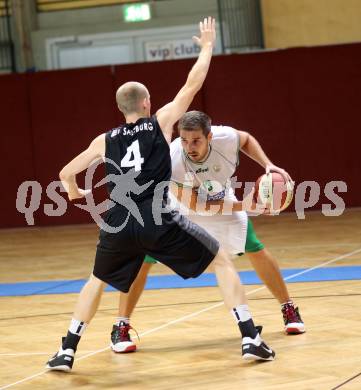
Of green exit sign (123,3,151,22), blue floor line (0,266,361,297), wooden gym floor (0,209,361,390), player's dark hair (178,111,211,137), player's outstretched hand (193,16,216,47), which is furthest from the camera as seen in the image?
green exit sign (123,3,151,22)

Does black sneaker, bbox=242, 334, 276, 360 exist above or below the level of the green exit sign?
below

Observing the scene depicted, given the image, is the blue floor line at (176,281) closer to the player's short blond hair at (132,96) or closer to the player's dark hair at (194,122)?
the player's dark hair at (194,122)

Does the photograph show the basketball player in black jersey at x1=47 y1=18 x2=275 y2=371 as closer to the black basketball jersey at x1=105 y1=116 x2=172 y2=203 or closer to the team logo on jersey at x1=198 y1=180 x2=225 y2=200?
the black basketball jersey at x1=105 y1=116 x2=172 y2=203

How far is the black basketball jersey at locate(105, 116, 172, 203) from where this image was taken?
579cm

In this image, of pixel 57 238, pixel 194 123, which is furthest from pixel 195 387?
pixel 57 238

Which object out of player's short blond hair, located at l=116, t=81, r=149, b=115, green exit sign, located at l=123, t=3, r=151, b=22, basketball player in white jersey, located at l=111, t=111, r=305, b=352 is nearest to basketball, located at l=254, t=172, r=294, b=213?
basketball player in white jersey, located at l=111, t=111, r=305, b=352

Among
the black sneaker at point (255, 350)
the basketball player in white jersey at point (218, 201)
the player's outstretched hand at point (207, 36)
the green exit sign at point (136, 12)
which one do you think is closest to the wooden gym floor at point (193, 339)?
the black sneaker at point (255, 350)

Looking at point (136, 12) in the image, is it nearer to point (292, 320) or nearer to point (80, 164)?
point (292, 320)

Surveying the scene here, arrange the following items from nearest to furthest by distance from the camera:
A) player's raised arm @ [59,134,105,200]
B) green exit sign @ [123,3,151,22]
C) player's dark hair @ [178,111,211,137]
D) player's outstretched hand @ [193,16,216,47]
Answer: player's raised arm @ [59,134,105,200], player's outstretched hand @ [193,16,216,47], player's dark hair @ [178,111,211,137], green exit sign @ [123,3,151,22]

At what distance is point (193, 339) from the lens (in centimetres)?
661

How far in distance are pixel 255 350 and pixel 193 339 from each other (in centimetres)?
95

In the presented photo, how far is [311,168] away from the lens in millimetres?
14086

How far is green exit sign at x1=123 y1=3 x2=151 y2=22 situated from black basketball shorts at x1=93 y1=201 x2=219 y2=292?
33.4 ft

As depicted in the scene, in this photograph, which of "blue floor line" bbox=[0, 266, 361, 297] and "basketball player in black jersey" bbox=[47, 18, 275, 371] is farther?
"blue floor line" bbox=[0, 266, 361, 297]
